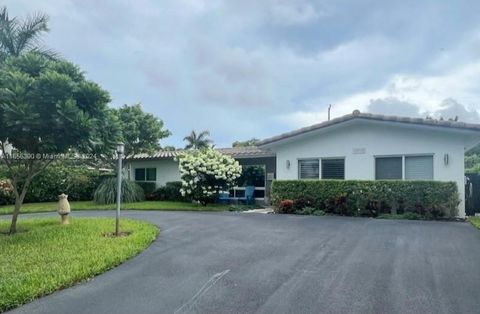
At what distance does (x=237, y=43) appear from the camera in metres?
15.9

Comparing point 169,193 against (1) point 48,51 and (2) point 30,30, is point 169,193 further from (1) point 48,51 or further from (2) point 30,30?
(2) point 30,30

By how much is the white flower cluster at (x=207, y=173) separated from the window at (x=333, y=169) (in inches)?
164

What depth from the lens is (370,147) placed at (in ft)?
46.3

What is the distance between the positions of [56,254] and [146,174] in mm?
17401

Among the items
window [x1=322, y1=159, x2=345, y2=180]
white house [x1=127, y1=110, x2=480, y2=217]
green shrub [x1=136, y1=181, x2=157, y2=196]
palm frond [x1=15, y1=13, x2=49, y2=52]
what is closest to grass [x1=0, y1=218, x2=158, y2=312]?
white house [x1=127, y1=110, x2=480, y2=217]

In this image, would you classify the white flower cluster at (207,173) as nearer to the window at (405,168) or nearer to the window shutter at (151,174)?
the window at (405,168)

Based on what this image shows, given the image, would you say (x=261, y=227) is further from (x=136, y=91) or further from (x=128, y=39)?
(x=136, y=91)

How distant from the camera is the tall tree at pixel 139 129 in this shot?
19.9m

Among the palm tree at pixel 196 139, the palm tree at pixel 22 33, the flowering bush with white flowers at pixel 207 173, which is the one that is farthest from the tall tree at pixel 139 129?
the palm tree at pixel 196 139

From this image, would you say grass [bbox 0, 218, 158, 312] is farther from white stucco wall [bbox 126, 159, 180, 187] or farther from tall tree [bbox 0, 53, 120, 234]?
white stucco wall [bbox 126, 159, 180, 187]

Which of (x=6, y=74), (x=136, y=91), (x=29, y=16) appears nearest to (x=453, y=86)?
(x=136, y=91)

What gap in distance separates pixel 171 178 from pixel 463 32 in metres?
16.9

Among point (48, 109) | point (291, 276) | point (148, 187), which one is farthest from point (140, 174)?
point (291, 276)

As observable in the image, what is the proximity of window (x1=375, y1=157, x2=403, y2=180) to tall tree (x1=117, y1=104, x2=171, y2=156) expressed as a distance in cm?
1268
